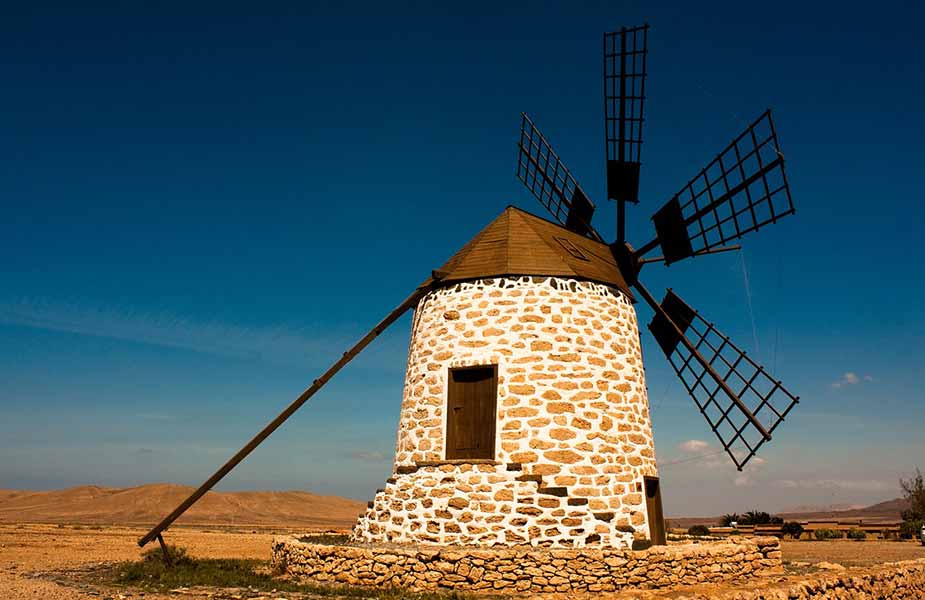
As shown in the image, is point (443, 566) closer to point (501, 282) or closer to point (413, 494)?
point (413, 494)

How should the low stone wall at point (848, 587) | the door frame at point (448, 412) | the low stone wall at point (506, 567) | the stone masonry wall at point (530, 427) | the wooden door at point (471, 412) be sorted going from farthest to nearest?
1. the wooden door at point (471, 412)
2. the door frame at point (448, 412)
3. the stone masonry wall at point (530, 427)
4. the low stone wall at point (506, 567)
5. the low stone wall at point (848, 587)

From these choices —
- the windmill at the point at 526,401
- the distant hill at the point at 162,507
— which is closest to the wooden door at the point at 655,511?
the windmill at the point at 526,401

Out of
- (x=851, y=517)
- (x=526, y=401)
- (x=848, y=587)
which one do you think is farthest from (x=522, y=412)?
(x=851, y=517)

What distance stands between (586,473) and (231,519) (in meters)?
53.5

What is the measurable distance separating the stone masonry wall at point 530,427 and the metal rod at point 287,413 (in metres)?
0.49

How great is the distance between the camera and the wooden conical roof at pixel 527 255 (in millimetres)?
12492

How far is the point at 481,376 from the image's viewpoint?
11930mm

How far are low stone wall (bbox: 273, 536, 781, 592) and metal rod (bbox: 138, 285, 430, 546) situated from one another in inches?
105

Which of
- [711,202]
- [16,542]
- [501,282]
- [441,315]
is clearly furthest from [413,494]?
[16,542]

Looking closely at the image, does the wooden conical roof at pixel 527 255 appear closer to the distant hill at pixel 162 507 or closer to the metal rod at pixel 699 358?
the metal rod at pixel 699 358

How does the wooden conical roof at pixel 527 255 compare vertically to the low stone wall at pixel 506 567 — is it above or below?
above

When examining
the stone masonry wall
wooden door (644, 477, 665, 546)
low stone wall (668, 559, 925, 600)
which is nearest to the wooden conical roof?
the stone masonry wall

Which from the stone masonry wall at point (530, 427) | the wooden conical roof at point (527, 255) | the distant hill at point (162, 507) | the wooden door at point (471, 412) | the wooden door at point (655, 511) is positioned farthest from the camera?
the distant hill at point (162, 507)

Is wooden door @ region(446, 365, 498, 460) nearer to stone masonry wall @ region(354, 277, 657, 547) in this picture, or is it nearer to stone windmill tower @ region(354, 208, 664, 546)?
stone windmill tower @ region(354, 208, 664, 546)
